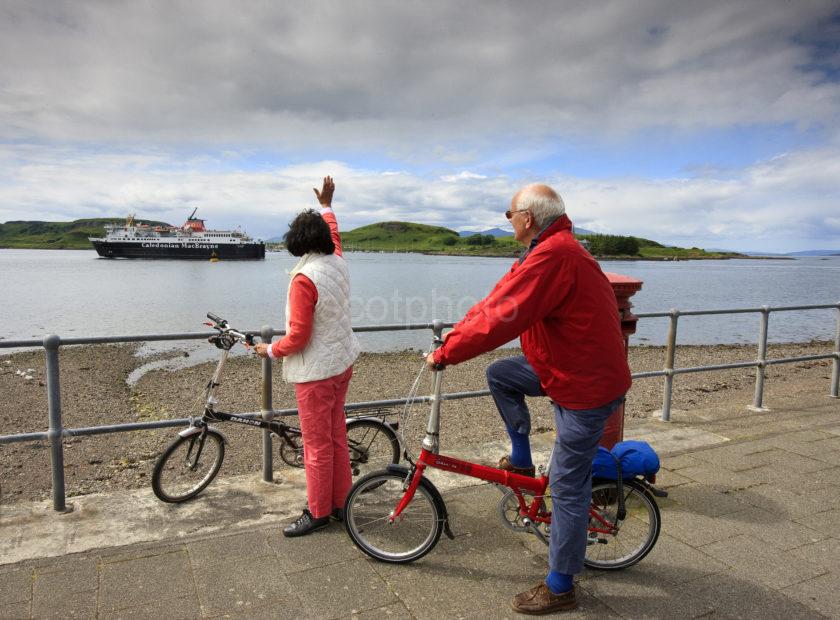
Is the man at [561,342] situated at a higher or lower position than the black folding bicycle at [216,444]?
higher

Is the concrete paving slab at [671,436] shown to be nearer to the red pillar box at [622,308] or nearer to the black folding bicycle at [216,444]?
the red pillar box at [622,308]

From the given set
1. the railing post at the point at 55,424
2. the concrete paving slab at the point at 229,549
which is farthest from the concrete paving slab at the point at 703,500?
the railing post at the point at 55,424

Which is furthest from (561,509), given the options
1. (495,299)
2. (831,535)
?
(831,535)

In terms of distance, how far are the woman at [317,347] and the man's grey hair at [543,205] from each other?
1.24 meters

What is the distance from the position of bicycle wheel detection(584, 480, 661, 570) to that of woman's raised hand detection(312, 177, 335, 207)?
2539mm

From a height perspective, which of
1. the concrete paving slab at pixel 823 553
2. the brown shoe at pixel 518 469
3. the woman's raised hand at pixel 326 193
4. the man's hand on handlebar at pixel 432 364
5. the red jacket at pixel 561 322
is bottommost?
the concrete paving slab at pixel 823 553

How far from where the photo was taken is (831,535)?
138 inches

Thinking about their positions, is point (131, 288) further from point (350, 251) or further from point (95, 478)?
point (350, 251)

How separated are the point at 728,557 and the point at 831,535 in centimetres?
83

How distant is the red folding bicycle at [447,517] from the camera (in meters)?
3.07

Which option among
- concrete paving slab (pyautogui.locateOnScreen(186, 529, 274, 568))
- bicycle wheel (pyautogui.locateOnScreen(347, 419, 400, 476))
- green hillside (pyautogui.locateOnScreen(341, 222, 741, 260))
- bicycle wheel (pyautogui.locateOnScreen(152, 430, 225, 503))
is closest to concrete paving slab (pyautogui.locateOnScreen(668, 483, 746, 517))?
bicycle wheel (pyautogui.locateOnScreen(347, 419, 400, 476))

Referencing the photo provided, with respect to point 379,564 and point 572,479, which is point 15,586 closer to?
point 379,564

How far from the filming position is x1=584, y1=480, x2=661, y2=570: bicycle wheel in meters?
3.06

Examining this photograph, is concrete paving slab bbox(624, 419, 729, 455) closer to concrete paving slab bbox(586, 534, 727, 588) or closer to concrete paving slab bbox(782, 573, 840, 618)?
concrete paving slab bbox(586, 534, 727, 588)
